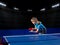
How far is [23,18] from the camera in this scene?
5.91 metres

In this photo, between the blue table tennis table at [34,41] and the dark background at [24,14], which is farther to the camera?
the dark background at [24,14]

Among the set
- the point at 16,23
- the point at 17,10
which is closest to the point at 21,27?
the point at 16,23

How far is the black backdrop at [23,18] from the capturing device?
19.0ft

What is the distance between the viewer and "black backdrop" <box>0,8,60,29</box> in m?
5.79

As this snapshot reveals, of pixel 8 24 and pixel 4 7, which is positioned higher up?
pixel 4 7

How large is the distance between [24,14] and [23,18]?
16 cm

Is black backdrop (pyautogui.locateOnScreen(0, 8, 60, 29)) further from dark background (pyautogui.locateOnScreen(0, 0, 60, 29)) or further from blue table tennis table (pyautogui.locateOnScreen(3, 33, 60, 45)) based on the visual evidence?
blue table tennis table (pyautogui.locateOnScreen(3, 33, 60, 45))

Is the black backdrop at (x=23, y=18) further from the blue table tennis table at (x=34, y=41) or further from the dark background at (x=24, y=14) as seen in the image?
the blue table tennis table at (x=34, y=41)

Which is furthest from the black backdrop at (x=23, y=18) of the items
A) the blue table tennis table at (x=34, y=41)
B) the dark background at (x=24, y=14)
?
the blue table tennis table at (x=34, y=41)

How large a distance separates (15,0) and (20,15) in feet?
1.91

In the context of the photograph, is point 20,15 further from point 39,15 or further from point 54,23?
point 54,23

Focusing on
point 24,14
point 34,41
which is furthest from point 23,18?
point 34,41

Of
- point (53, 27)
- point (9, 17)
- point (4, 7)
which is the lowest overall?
point (53, 27)

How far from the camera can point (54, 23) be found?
→ 6.25m
